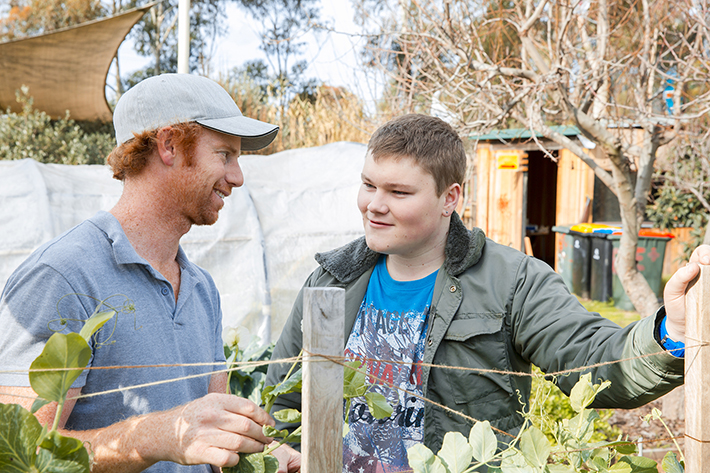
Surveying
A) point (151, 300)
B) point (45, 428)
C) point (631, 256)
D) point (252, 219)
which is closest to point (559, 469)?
point (45, 428)

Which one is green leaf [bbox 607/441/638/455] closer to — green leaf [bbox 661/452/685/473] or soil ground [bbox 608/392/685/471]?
green leaf [bbox 661/452/685/473]

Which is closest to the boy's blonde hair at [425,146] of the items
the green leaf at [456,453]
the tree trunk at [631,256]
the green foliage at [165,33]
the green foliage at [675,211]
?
the green leaf at [456,453]

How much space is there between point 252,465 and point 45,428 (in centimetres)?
32

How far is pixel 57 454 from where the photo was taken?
73 centimetres

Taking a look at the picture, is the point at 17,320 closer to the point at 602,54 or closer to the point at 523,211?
the point at 602,54

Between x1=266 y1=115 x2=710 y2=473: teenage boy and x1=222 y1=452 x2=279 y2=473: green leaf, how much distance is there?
58cm

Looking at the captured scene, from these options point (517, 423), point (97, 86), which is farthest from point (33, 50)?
point (517, 423)

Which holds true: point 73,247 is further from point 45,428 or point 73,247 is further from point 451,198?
point 451,198

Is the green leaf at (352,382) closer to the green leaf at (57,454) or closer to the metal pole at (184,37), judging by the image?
the green leaf at (57,454)

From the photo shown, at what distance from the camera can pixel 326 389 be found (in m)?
0.88

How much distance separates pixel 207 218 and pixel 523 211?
→ 851 centimetres

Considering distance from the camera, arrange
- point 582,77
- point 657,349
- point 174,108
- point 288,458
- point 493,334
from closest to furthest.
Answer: point 657,349 < point 288,458 < point 174,108 < point 493,334 < point 582,77

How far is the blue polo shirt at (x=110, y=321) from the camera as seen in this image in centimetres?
110

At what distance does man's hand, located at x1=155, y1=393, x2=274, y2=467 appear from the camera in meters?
0.88
